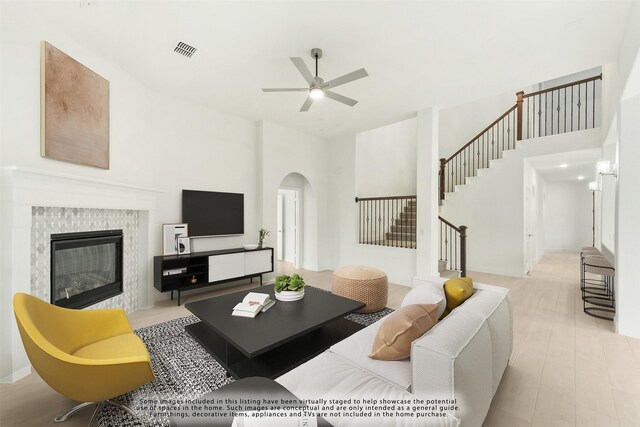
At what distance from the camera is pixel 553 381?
Answer: 2.14 meters

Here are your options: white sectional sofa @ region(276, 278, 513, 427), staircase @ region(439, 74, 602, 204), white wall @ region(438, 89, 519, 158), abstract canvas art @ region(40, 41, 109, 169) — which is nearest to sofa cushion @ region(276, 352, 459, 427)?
white sectional sofa @ region(276, 278, 513, 427)

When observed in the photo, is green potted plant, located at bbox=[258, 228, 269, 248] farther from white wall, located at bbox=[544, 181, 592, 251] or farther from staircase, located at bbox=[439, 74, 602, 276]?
white wall, located at bbox=[544, 181, 592, 251]

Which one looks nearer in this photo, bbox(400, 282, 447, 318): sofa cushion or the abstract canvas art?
bbox(400, 282, 447, 318): sofa cushion

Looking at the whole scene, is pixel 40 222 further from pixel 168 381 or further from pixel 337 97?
pixel 337 97

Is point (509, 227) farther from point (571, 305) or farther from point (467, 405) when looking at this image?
point (467, 405)

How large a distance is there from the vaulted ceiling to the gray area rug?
10.2ft

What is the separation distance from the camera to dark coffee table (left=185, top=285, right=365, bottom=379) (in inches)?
77.7

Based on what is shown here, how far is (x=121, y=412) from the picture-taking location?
71.7 inches

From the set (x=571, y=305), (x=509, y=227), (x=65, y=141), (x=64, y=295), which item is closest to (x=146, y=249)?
(x=64, y=295)

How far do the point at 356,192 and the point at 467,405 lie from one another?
5.08 m

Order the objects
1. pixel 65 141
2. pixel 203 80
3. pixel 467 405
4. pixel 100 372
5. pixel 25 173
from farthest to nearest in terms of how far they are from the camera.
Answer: pixel 203 80, pixel 65 141, pixel 25 173, pixel 100 372, pixel 467 405

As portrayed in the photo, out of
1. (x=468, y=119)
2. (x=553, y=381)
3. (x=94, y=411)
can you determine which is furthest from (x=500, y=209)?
(x=94, y=411)

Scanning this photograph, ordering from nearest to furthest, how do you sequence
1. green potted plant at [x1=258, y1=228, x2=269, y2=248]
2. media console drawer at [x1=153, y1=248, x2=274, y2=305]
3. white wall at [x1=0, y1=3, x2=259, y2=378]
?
white wall at [x1=0, y1=3, x2=259, y2=378]
media console drawer at [x1=153, y1=248, x2=274, y2=305]
green potted plant at [x1=258, y1=228, x2=269, y2=248]

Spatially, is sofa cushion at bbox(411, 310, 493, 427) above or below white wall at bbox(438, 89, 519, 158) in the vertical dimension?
below
